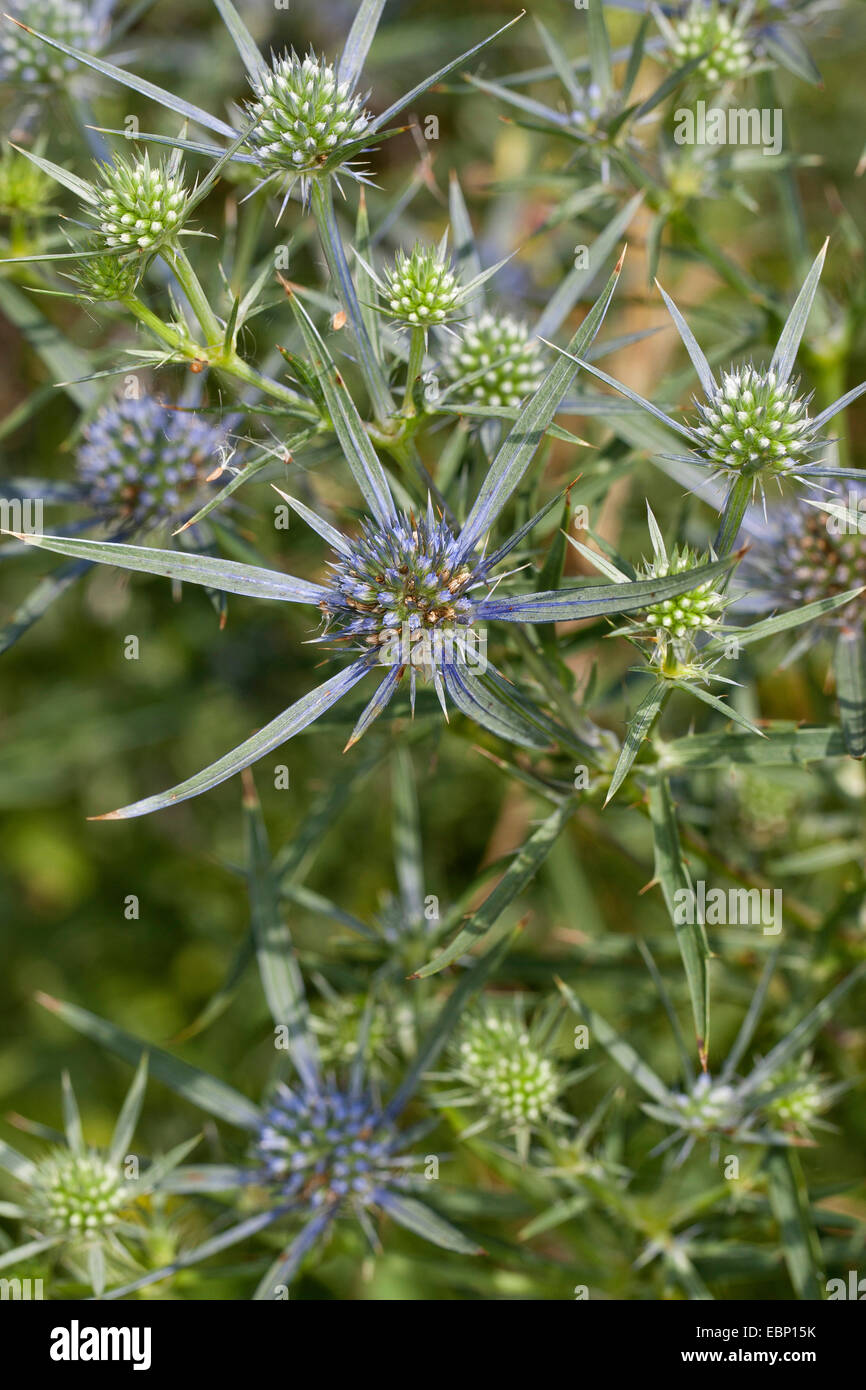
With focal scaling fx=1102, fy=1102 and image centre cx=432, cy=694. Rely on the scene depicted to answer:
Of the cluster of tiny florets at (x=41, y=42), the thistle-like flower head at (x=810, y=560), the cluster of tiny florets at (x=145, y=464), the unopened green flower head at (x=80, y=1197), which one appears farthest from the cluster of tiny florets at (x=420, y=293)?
the unopened green flower head at (x=80, y=1197)

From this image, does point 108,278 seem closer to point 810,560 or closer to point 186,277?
point 186,277

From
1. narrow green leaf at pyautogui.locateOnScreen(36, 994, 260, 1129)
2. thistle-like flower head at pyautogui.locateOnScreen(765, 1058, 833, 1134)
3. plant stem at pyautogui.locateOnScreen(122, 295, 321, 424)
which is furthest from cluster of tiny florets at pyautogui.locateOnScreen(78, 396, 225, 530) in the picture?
thistle-like flower head at pyautogui.locateOnScreen(765, 1058, 833, 1134)

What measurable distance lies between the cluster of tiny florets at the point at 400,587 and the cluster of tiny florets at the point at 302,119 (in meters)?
0.47

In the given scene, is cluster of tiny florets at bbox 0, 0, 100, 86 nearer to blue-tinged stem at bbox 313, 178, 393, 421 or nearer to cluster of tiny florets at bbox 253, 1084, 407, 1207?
blue-tinged stem at bbox 313, 178, 393, 421

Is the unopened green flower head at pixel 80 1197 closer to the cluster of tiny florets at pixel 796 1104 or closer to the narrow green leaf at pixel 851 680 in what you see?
the cluster of tiny florets at pixel 796 1104

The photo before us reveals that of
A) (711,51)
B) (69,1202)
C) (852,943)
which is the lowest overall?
(69,1202)

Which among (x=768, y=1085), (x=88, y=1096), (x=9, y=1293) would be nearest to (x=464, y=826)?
A: (x=88, y=1096)

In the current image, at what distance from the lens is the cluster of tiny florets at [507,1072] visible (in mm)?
1836

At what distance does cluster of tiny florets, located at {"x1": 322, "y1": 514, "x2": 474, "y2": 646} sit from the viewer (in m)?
1.37
